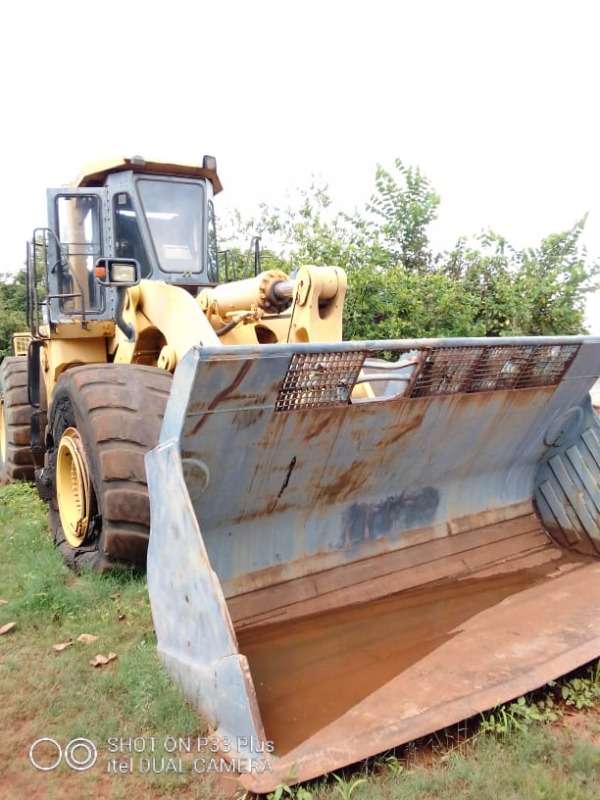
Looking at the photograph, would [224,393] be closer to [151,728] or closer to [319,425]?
[319,425]

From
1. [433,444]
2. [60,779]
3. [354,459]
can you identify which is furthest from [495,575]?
[60,779]

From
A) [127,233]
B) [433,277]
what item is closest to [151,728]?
[127,233]

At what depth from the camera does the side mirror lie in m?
4.71

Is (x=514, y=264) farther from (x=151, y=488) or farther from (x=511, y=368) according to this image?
(x=151, y=488)

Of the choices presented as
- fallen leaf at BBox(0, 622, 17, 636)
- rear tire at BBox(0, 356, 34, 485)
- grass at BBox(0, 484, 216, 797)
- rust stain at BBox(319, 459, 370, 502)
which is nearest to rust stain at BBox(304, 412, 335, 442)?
rust stain at BBox(319, 459, 370, 502)

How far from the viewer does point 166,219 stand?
562cm

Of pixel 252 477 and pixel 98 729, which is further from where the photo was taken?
pixel 252 477

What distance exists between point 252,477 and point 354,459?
602 millimetres

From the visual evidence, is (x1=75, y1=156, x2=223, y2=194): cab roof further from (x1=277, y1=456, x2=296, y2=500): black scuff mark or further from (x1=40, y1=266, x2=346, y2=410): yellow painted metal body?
(x1=277, y1=456, x2=296, y2=500): black scuff mark

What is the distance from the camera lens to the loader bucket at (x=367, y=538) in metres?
2.73

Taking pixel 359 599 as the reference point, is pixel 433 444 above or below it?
above

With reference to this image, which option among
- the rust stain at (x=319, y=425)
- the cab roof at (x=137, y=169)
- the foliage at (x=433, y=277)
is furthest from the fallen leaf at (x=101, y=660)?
the foliage at (x=433, y=277)
